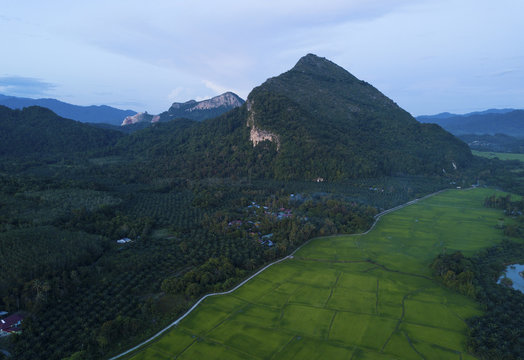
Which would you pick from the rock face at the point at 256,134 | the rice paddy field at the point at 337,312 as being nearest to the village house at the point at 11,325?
the rice paddy field at the point at 337,312

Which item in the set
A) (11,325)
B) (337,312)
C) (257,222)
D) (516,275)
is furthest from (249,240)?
(516,275)

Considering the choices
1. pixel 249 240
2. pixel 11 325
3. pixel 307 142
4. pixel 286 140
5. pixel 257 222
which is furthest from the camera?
pixel 286 140

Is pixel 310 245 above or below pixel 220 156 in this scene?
below

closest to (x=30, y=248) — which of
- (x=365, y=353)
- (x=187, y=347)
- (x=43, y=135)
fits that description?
(x=187, y=347)

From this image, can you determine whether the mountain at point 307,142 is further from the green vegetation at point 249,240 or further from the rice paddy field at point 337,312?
the rice paddy field at point 337,312

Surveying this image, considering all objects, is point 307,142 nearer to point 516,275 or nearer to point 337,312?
point 516,275

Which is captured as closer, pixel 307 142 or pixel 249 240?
pixel 249 240

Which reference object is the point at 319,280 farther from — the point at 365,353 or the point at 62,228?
the point at 62,228

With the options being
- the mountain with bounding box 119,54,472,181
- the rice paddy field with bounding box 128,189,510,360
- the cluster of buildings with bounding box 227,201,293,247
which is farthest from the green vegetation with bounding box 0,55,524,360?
the mountain with bounding box 119,54,472,181
